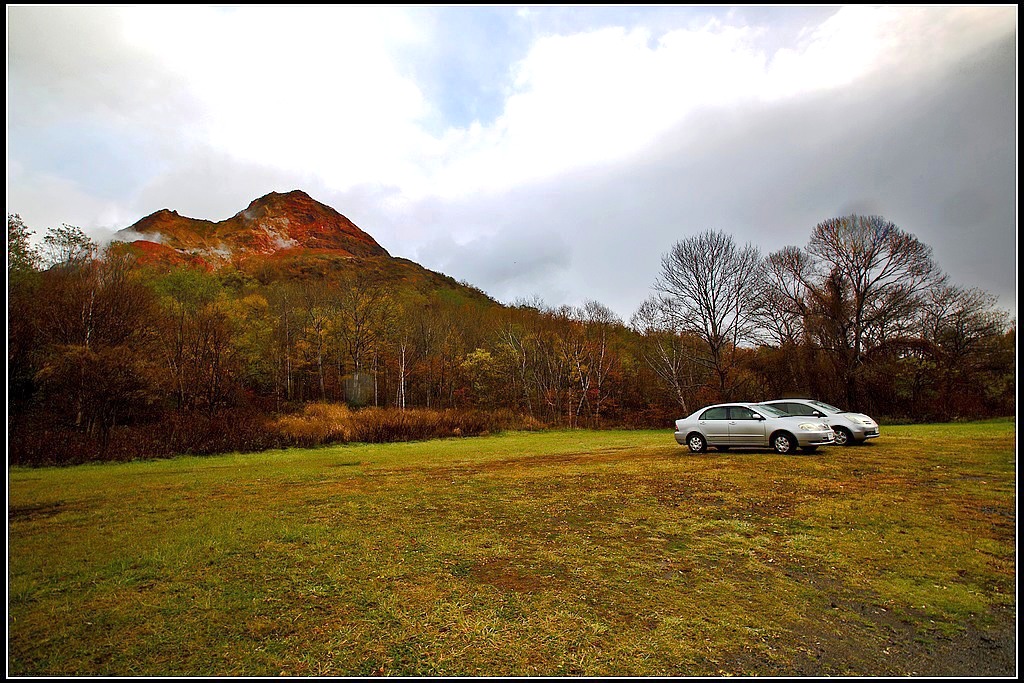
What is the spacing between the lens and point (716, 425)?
16297 mm

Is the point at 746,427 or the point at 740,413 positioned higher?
the point at 740,413

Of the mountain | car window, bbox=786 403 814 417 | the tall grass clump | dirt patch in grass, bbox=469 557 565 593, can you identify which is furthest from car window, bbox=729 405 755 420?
the mountain

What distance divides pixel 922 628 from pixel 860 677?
1204 millimetres

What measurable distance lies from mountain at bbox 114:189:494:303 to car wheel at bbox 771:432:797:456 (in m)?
108

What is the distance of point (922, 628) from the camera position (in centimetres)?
419

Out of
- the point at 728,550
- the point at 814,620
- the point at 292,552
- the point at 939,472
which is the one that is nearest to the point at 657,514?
the point at 728,550

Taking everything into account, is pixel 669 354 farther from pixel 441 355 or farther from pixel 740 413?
pixel 740 413

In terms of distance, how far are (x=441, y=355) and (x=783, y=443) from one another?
41.8 meters

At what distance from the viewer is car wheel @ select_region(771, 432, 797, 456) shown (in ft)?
49.0

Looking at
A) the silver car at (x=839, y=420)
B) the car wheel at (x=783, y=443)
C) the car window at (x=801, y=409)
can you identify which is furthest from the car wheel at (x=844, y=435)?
the car wheel at (x=783, y=443)

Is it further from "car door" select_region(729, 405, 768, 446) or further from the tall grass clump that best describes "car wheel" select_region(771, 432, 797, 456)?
the tall grass clump

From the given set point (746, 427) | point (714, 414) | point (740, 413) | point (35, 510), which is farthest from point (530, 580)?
point (714, 414)

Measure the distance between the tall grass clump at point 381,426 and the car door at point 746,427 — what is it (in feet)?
61.2

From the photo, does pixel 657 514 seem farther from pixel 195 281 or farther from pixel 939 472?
pixel 195 281
